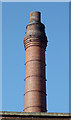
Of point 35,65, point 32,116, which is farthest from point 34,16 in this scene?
point 32,116

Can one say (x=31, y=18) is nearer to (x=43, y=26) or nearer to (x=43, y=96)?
(x=43, y=26)

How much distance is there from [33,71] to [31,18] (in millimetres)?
3869

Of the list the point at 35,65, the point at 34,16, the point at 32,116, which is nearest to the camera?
the point at 32,116

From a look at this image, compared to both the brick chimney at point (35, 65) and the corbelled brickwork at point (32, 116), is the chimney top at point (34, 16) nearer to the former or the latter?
the brick chimney at point (35, 65)

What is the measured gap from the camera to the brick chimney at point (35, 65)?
1764 cm

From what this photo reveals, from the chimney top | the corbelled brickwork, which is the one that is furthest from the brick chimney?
the corbelled brickwork

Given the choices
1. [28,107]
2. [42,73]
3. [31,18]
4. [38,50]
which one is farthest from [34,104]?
[31,18]

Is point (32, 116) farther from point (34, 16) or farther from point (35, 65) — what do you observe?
point (34, 16)

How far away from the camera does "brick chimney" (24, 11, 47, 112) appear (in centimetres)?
1764

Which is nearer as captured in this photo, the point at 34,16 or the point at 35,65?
the point at 35,65

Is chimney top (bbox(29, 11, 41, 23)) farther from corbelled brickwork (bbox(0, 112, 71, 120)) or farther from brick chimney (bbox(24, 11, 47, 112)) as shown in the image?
corbelled brickwork (bbox(0, 112, 71, 120))

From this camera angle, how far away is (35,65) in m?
18.4

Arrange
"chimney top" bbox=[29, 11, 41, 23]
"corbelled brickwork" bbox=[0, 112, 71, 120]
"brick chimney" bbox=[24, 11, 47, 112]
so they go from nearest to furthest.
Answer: "corbelled brickwork" bbox=[0, 112, 71, 120] < "brick chimney" bbox=[24, 11, 47, 112] < "chimney top" bbox=[29, 11, 41, 23]

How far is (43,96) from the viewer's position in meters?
17.9
